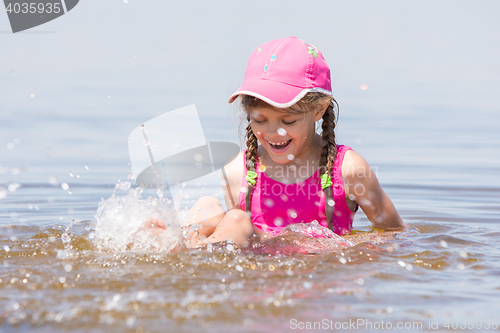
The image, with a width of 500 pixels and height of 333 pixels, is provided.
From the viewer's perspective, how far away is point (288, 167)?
162 inches

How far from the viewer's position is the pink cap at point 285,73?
360cm

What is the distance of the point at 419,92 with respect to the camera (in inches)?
575

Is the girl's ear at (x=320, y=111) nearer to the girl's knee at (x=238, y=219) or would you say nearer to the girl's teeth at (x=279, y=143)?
the girl's teeth at (x=279, y=143)

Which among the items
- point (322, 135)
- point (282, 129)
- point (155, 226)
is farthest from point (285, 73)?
point (155, 226)

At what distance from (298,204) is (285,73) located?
97 cm

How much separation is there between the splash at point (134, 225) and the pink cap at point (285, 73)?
95 centimetres

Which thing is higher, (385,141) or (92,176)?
(92,176)

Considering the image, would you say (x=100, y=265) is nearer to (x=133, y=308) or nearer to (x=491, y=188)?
(x=133, y=308)

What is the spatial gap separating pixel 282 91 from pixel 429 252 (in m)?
1.36

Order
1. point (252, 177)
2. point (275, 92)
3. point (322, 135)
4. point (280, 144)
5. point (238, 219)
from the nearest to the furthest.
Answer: point (238, 219)
point (275, 92)
point (280, 144)
point (322, 135)
point (252, 177)

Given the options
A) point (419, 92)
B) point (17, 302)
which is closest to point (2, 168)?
point (17, 302)

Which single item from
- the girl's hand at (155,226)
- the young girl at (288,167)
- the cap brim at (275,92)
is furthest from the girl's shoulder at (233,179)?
the girl's hand at (155,226)

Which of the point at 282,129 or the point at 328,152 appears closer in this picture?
the point at 282,129

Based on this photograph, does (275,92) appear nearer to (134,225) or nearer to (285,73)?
(285,73)
